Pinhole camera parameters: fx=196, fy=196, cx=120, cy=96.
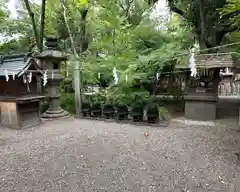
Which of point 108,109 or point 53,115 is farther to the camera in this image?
point 53,115

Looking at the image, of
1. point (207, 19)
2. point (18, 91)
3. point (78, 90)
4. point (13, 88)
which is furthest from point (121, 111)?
point (207, 19)

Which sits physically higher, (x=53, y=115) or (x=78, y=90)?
(x=78, y=90)

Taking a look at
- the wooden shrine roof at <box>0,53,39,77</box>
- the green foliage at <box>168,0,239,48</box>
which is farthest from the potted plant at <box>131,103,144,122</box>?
the green foliage at <box>168,0,239,48</box>

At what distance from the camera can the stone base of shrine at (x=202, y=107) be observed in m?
6.77

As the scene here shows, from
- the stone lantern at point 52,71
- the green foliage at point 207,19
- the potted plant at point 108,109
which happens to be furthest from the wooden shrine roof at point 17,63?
the green foliage at point 207,19

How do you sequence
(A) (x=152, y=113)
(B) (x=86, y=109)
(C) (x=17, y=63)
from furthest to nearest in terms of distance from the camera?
(B) (x=86, y=109) → (A) (x=152, y=113) → (C) (x=17, y=63)

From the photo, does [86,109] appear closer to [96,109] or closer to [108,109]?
[96,109]

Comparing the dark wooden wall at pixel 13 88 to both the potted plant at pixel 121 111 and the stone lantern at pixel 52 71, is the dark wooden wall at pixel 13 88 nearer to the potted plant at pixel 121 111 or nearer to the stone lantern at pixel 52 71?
the stone lantern at pixel 52 71

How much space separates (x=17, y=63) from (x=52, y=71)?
3.99 ft

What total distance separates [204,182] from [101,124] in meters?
3.95

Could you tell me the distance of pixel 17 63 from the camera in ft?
19.2

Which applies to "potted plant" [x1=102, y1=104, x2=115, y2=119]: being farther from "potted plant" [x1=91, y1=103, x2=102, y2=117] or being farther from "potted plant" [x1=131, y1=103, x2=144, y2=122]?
"potted plant" [x1=131, y1=103, x2=144, y2=122]

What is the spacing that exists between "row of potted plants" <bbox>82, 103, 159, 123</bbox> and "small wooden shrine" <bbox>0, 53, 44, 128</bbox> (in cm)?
185

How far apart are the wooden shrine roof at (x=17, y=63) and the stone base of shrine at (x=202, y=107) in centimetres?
537
